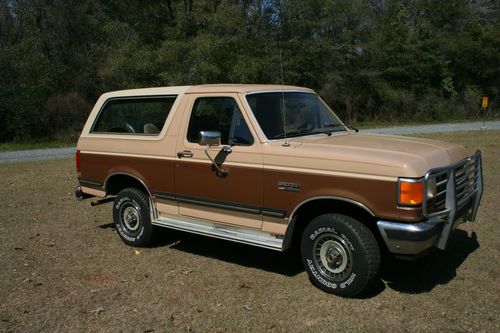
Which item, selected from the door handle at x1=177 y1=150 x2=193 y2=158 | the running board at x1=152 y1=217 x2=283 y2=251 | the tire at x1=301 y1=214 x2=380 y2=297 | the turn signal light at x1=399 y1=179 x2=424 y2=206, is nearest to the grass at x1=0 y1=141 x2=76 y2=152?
the running board at x1=152 y1=217 x2=283 y2=251

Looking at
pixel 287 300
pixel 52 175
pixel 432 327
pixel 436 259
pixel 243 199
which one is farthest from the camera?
pixel 52 175

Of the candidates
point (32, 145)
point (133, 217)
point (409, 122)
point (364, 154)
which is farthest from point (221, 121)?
point (409, 122)

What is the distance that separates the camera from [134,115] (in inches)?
271

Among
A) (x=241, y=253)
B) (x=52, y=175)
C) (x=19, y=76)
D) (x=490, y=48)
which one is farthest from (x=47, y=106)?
(x=490, y=48)

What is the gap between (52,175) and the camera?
42.9 ft

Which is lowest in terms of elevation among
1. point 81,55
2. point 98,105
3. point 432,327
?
point 432,327

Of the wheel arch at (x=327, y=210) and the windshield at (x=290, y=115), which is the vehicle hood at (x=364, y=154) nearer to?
the windshield at (x=290, y=115)

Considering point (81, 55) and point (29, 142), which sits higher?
point (81, 55)

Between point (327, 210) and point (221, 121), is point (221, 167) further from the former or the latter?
point (327, 210)

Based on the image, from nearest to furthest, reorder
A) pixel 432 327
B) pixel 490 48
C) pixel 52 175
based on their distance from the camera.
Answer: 1. pixel 432 327
2. pixel 52 175
3. pixel 490 48

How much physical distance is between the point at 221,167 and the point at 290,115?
100 centimetres

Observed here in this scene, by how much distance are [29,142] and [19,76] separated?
11.2 feet

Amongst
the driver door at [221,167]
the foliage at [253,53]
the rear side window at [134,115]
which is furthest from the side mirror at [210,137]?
the foliage at [253,53]

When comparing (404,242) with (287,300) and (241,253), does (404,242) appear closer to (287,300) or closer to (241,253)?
(287,300)
